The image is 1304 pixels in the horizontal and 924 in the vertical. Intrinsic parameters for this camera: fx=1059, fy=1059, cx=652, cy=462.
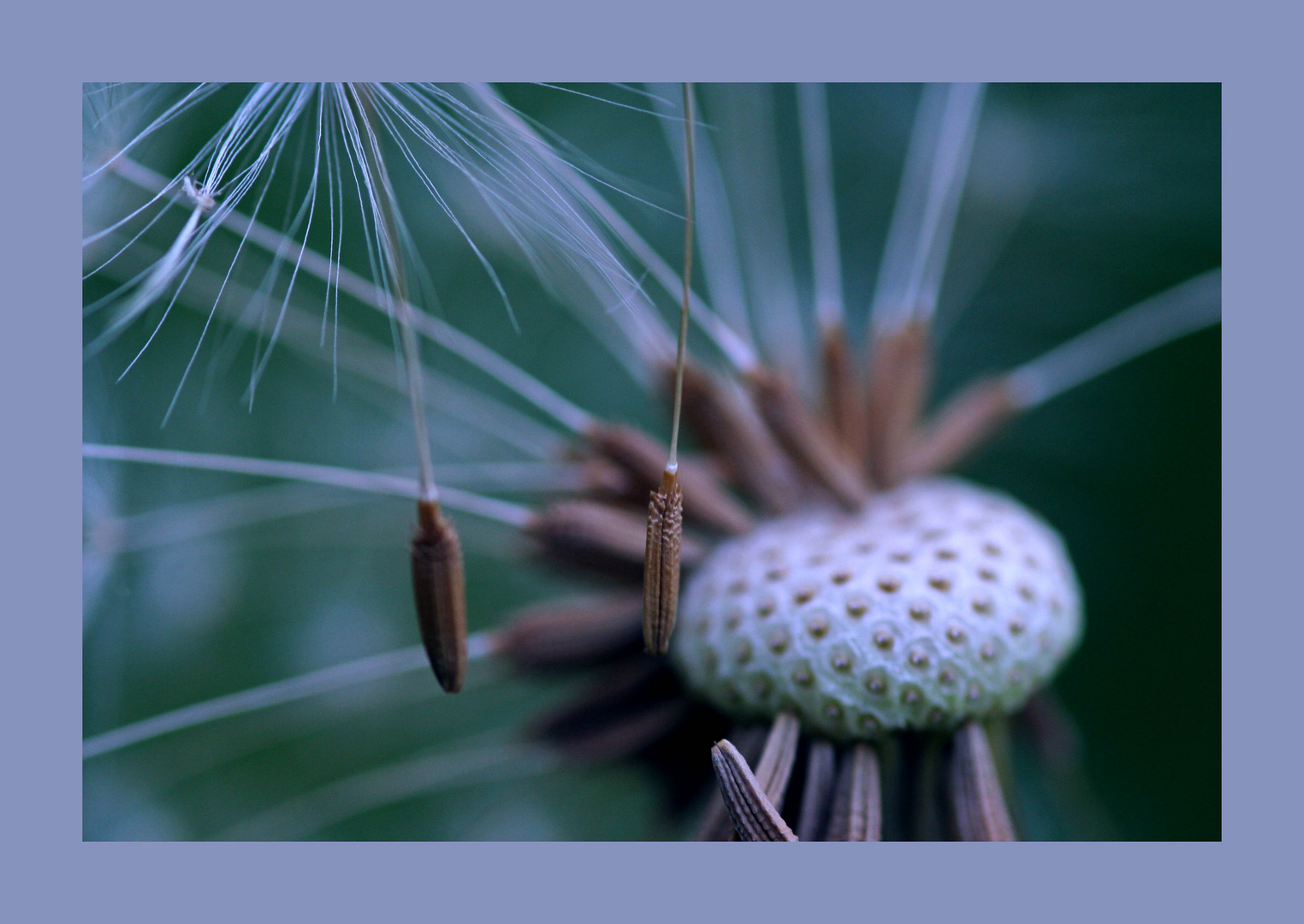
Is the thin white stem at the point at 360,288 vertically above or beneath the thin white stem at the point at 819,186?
beneath

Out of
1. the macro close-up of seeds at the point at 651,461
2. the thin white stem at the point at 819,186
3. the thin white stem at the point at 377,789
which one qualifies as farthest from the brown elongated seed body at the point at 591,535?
the thin white stem at the point at 819,186

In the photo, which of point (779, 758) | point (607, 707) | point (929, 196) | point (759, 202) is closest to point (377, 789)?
point (607, 707)

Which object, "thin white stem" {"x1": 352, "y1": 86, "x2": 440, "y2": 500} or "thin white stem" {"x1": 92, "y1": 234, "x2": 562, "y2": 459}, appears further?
"thin white stem" {"x1": 92, "y1": 234, "x2": 562, "y2": 459}

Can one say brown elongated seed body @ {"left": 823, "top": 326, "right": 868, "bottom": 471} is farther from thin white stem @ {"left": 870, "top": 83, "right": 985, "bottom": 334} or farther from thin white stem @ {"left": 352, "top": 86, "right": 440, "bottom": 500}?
thin white stem @ {"left": 352, "top": 86, "right": 440, "bottom": 500}

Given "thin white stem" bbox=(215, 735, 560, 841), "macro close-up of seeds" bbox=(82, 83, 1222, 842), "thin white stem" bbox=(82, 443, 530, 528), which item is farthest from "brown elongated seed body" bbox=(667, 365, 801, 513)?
"thin white stem" bbox=(215, 735, 560, 841)

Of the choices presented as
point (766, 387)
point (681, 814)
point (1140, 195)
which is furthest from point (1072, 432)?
point (681, 814)

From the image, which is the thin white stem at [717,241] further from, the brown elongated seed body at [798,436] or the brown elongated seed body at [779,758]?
the brown elongated seed body at [779,758]
